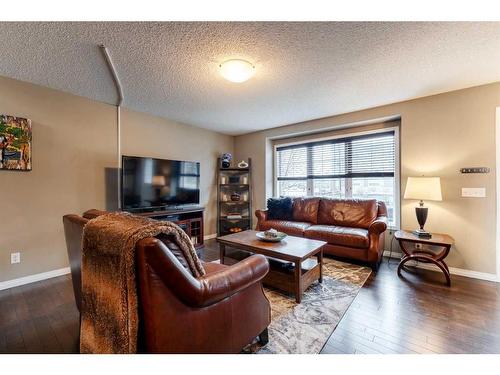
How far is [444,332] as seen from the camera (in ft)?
5.46

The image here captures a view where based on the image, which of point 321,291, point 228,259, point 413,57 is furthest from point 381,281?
point 413,57

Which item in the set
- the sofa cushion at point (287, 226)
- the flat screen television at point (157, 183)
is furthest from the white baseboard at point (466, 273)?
the flat screen television at point (157, 183)

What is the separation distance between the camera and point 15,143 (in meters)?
2.46

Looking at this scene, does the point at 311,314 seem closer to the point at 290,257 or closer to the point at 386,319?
the point at 290,257

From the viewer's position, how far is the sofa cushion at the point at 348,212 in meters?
3.43

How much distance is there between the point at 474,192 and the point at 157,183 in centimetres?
431

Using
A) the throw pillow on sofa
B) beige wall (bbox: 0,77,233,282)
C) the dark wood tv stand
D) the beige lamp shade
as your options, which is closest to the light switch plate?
the beige lamp shade

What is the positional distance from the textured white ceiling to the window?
85cm

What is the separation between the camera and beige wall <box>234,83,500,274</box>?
265cm

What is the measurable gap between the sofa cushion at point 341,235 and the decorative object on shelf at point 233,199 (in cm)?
182

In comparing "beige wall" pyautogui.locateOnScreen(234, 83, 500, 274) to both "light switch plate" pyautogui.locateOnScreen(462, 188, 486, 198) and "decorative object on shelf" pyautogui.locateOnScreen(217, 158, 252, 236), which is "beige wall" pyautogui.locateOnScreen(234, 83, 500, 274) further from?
"decorative object on shelf" pyautogui.locateOnScreen(217, 158, 252, 236)

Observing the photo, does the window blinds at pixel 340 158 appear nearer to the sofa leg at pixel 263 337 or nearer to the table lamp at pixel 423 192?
the table lamp at pixel 423 192

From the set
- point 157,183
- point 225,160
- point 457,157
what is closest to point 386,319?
point 457,157
